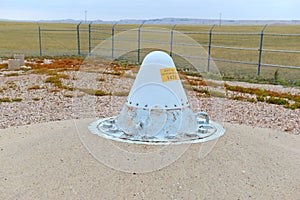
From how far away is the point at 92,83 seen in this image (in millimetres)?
11867

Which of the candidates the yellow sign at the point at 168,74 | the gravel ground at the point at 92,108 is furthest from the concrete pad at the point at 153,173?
the gravel ground at the point at 92,108

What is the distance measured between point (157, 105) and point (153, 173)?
3.18ft

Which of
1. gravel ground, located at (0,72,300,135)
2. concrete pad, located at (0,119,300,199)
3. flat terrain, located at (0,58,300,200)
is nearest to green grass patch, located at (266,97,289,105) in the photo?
gravel ground, located at (0,72,300,135)

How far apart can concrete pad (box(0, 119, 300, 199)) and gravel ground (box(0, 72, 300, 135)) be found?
213 cm

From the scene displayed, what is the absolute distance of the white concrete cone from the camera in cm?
449

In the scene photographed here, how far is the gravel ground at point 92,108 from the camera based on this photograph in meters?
6.98

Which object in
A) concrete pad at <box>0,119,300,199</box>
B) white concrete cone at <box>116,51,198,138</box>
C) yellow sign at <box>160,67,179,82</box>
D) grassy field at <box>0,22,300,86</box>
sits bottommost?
grassy field at <box>0,22,300,86</box>

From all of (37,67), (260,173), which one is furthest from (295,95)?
(37,67)

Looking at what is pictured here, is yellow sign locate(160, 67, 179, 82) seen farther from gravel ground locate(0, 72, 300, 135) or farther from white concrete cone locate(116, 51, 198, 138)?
gravel ground locate(0, 72, 300, 135)

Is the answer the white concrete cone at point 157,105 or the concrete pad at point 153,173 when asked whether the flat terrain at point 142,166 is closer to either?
the concrete pad at point 153,173

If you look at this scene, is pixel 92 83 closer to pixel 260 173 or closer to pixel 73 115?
pixel 73 115

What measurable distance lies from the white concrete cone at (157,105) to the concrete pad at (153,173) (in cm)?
38

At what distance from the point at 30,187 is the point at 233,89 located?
820cm

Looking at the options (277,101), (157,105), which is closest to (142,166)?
(157,105)
